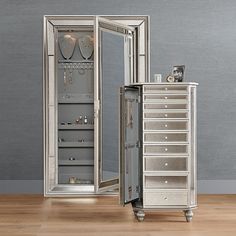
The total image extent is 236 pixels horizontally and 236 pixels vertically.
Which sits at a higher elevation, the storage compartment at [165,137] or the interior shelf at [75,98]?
the interior shelf at [75,98]

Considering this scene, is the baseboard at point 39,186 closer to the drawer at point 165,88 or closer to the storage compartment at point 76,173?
the storage compartment at point 76,173

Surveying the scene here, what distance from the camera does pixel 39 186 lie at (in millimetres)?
7234

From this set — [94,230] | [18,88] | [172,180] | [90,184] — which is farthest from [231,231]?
[18,88]

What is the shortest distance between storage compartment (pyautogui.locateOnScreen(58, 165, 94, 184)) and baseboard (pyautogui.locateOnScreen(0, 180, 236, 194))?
680 millimetres

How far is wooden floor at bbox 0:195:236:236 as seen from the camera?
503 centimetres

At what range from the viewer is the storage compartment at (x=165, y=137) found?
555 centimetres

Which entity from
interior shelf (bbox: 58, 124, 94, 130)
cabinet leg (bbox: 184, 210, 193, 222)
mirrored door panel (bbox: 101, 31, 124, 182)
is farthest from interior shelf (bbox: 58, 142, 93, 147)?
cabinet leg (bbox: 184, 210, 193, 222)

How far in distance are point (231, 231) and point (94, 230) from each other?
1.15 meters

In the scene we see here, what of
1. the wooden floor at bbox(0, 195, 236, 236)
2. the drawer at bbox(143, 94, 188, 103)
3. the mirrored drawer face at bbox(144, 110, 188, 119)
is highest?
the drawer at bbox(143, 94, 188, 103)

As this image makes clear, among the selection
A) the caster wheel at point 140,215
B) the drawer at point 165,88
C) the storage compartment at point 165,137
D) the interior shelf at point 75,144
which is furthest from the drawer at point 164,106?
the interior shelf at point 75,144

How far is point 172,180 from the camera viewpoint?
5535 mm

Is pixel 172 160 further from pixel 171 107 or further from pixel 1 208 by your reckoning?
pixel 1 208

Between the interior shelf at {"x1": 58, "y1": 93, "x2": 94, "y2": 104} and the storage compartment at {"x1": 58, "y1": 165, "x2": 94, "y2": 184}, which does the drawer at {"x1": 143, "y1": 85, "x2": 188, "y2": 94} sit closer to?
the interior shelf at {"x1": 58, "y1": 93, "x2": 94, "y2": 104}

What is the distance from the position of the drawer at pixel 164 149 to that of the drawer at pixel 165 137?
0.06 meters
